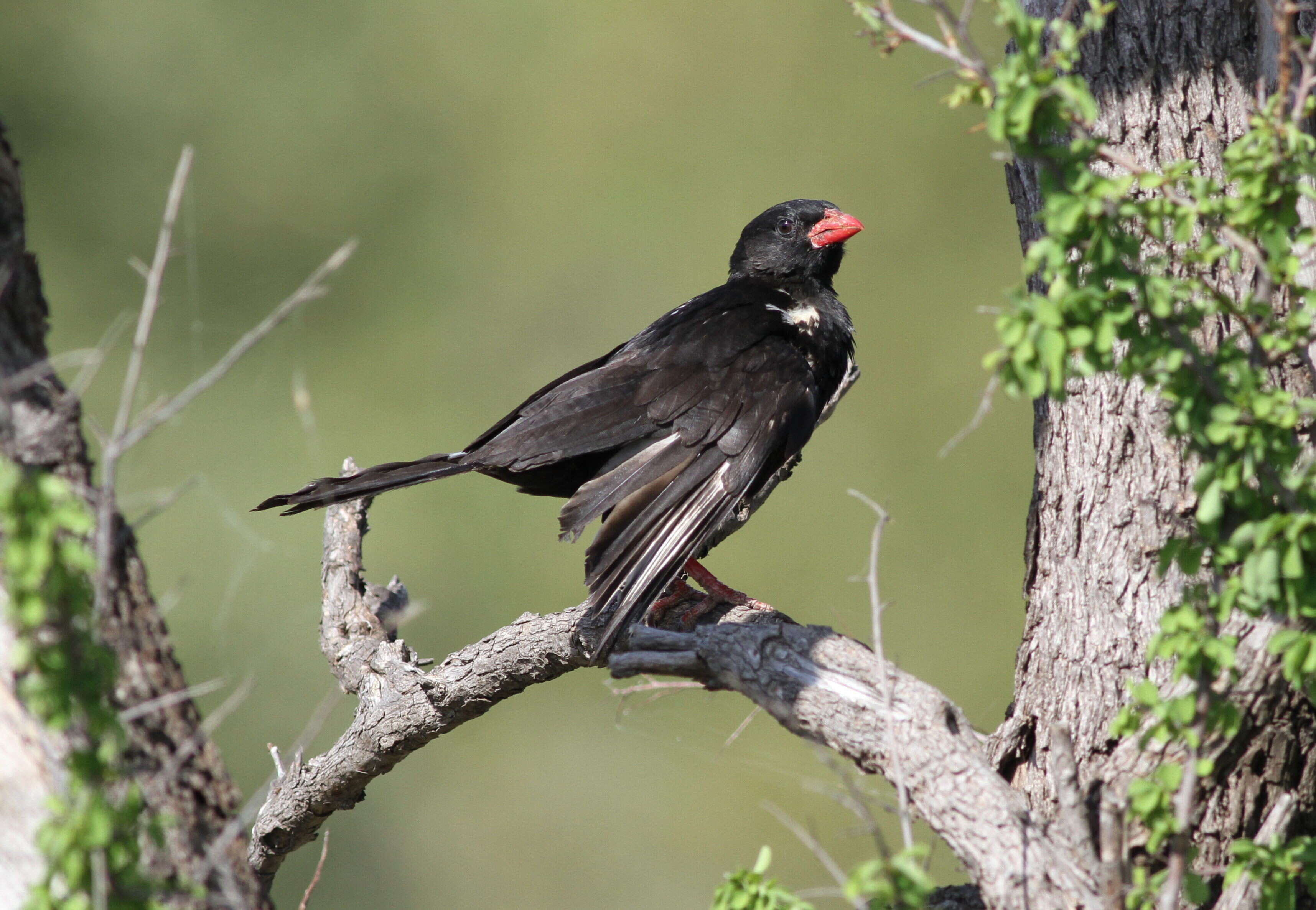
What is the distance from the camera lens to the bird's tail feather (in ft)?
11.1

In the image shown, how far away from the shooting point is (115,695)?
1811 mm

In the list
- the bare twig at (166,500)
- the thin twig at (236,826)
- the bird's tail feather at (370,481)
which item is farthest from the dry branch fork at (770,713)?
the bare twig at (166,500)

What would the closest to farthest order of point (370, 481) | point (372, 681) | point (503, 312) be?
point (370, 481)
point (372, 681)
point (503, 312)

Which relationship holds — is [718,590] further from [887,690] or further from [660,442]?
[887,690]

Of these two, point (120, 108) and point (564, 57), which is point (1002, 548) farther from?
point (120, 108)

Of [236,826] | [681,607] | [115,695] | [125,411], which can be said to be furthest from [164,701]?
[681,607]

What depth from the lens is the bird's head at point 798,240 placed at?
4652 millimetres

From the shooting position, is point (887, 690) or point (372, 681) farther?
point (372, 681)

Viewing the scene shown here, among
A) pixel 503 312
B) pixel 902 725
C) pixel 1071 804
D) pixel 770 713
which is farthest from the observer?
pixel 503 312

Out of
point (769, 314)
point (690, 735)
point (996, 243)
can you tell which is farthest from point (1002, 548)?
point (769, 314)

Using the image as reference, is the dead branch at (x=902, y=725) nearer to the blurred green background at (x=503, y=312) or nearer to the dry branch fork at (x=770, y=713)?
the dry branch fork at (x=770, y=713)

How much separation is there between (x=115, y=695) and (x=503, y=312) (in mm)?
12003

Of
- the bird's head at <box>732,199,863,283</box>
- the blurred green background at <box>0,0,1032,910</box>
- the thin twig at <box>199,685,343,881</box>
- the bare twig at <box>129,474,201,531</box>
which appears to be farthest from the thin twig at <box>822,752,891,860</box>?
the blurred green background at <box>0,0,1032,910</box>

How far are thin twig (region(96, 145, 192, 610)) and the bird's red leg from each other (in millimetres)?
2007
